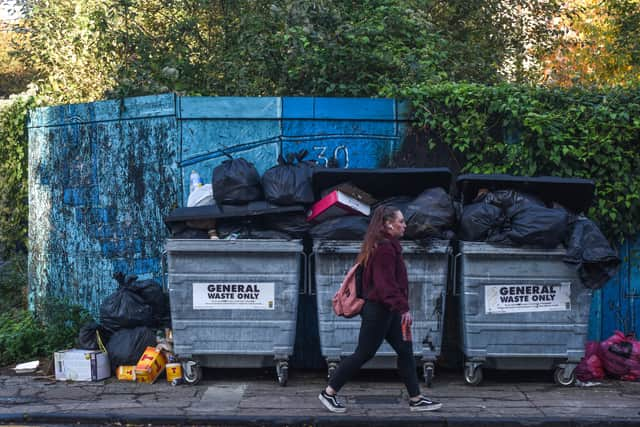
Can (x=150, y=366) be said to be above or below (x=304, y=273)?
below

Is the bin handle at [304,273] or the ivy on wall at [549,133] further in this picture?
the ivy on wall at [549,133]

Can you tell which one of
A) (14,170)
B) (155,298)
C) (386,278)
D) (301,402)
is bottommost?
(301,402)

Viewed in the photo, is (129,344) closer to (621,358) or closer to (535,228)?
(535,228)

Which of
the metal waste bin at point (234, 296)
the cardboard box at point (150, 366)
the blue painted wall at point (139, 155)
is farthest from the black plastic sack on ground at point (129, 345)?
the blue painted wall at point (139, 155)

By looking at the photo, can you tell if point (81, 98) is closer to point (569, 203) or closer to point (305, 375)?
point (305, 375)

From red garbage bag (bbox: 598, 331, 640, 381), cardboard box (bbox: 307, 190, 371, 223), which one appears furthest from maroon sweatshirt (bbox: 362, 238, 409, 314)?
red garbage bag (bbox: 598, 331, 640, 381)

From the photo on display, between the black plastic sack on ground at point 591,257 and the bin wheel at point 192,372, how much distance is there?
336cm

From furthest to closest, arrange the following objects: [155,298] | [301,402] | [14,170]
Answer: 1. [14,170]
2. [155,298]
3. [301,402]

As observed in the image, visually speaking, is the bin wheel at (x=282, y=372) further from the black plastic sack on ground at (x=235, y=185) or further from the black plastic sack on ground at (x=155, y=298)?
the black plastic sack on ground at (x=235, y=185)

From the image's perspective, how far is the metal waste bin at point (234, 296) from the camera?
7199 millimetres

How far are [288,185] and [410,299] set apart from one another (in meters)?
1.47

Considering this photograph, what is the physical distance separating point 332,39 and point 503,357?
170 inches

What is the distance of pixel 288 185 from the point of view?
7.38 m

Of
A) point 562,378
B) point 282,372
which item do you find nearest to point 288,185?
point 282,372
